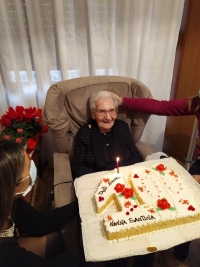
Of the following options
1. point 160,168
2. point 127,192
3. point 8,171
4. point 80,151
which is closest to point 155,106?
point 160,168

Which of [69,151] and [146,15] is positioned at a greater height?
[146,15]

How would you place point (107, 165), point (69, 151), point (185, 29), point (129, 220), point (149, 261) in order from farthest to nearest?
point (185, 29) < point (69, 151) < point (107, 165) < point (149, 261) < point (129, 220)

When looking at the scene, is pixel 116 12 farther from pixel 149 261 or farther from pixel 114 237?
pixel 149 261

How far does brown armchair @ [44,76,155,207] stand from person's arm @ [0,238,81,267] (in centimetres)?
57

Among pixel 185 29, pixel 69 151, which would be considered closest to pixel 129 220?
pixel 69 151

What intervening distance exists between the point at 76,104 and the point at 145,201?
2.97ft

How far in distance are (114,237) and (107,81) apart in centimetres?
117

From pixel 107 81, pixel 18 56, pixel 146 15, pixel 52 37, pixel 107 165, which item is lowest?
pixel 107 165

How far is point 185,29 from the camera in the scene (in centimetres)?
189

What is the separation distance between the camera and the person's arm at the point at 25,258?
0.77m

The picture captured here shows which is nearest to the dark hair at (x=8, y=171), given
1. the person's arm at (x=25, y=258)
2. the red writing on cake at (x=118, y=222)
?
the person's arm at (x=25, y=258)

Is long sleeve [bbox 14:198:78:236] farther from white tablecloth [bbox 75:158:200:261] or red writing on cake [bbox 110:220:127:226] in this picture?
red writing on cake [bbox 110:220:127:226]

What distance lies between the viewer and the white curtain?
1633mm

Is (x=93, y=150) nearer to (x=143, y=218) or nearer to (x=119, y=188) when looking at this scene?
(x=119, y=188)
